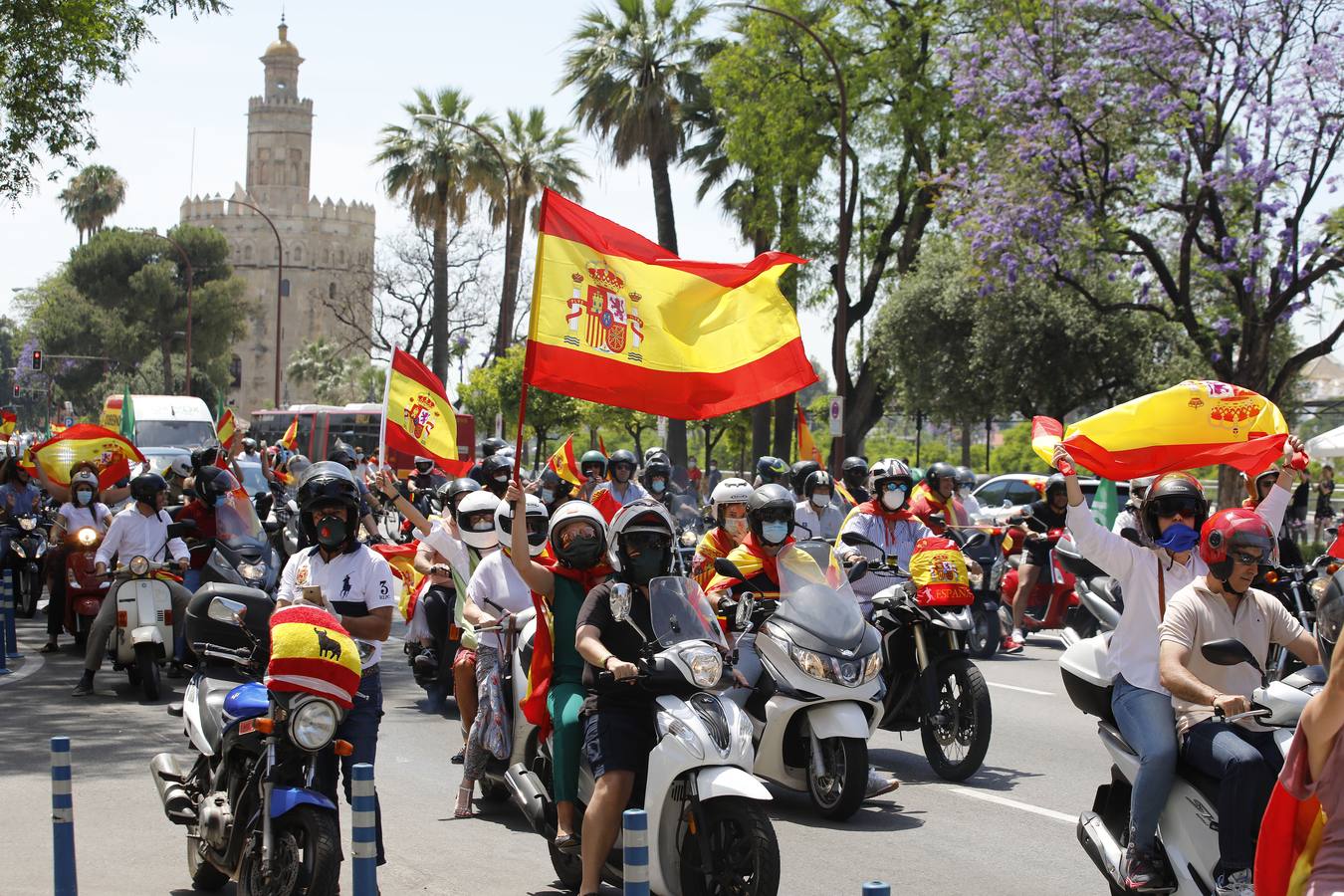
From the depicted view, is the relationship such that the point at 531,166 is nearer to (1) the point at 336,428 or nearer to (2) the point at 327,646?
(1) the point at 336,428

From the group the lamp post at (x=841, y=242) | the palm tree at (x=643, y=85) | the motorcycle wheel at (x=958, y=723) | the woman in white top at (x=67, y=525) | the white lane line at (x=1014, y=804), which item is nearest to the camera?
the white lane line at (x=1014, y=804)

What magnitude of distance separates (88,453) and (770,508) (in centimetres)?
1005

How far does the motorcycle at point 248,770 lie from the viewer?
5.50 m

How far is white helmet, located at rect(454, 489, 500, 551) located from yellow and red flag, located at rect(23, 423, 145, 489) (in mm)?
6992

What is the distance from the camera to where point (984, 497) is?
2995 cm

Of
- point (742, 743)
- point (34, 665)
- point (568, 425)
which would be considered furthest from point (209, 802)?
point (568, 425)

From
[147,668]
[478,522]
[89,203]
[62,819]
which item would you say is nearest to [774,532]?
[478,522]

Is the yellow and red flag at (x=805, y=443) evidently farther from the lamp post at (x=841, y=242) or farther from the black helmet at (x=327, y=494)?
the black helmet at (x=327, y=494)

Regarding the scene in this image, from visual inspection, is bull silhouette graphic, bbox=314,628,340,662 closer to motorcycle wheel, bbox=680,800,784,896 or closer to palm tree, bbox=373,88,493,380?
motorcycle wheel, bbox=680,800,784,896

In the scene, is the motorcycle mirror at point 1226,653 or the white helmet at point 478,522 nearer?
the motorcycle mirror at point 1226,653

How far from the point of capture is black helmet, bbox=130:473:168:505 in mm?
11820

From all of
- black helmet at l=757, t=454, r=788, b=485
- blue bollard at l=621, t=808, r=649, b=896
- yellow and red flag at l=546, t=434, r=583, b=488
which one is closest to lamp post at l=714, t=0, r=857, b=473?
yellow and red flag at l=546, t=434, r=583, b=488

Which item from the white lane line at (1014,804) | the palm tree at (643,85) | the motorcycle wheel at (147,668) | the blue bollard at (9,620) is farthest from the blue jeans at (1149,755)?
the palm tree at (643,85)

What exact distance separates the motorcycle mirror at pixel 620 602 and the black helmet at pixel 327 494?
1.14 m
